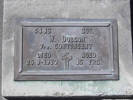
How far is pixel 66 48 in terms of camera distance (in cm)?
431

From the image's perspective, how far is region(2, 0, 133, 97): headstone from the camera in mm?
4191

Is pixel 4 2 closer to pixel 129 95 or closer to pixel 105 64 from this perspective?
pixel 105 64

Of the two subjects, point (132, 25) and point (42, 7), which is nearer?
point (42, 7)

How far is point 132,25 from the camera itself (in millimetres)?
4809

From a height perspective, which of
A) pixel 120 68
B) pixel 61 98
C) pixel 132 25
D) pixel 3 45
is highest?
pixel 132 25

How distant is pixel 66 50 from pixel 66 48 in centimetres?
3

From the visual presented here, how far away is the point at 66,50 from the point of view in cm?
431

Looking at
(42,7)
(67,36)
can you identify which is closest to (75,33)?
(67,36)

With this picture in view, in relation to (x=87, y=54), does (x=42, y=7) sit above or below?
above

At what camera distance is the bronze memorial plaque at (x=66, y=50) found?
4.22 meters

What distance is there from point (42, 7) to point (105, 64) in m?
1.12

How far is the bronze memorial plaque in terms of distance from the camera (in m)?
4.22

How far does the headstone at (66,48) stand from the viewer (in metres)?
4.19

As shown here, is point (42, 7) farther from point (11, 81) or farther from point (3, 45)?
point (11, 81)
